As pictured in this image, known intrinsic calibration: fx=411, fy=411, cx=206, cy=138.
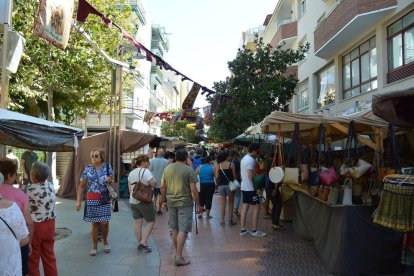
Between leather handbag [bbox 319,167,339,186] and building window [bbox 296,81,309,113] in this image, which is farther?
building window [bbox 296,81,309,113]

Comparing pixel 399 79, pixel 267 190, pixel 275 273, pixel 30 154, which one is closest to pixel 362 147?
pixel 267 190

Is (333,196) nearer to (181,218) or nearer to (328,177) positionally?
(328,177)

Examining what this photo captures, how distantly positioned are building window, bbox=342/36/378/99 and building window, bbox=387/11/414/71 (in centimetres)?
101

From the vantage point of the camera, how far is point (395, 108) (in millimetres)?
4188

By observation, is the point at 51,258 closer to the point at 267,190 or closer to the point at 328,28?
the point at 267,190

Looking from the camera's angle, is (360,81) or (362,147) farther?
(360,81)

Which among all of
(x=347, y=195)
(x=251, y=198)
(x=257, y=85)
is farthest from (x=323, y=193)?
(x=257, y=85)

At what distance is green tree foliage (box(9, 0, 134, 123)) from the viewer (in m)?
12.6

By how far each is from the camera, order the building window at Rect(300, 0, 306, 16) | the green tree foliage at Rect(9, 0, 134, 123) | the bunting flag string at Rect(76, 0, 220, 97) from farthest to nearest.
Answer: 1. the building window at Rect(300, 0, 306, 16)
2. the green tree foliage at Rect(9, 0, 134, 123)
3. the bunting flag string at Rect(76, 0, 220, 97)

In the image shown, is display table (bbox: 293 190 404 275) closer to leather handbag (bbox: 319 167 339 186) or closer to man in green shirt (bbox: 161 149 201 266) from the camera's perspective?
leather handbag (bbox: 319 167 339 186)

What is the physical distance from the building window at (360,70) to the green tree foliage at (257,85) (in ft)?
7.33

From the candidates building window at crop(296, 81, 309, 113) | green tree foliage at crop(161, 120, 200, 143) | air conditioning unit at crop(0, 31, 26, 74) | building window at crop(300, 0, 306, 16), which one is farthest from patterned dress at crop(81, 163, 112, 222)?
green tree foliage at crop(161, 120, 200, 143)

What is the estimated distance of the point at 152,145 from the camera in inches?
752

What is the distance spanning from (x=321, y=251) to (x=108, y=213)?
3.43m
